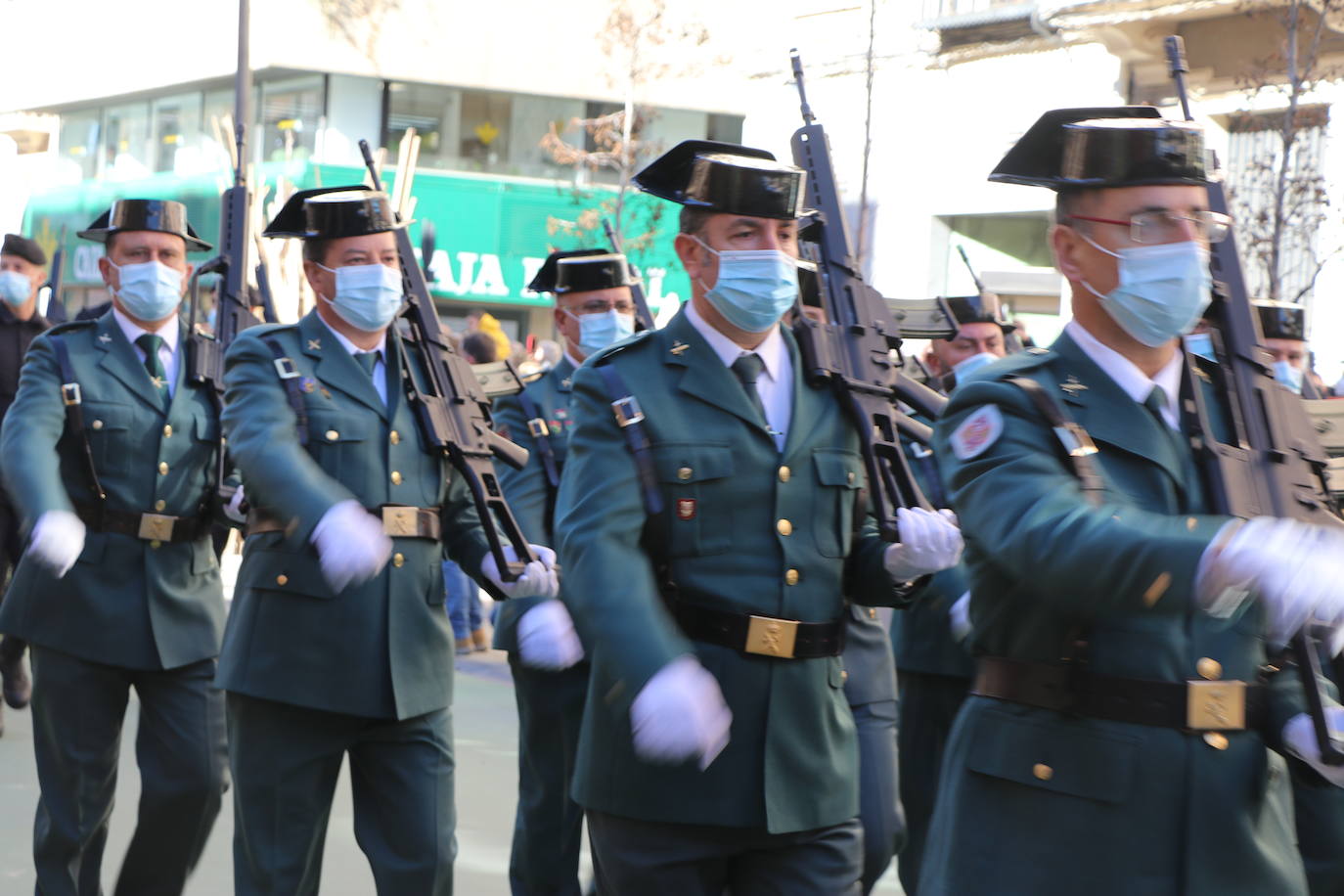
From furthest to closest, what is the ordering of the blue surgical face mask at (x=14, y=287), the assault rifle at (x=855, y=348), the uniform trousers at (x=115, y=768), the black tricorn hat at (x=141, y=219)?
the blue surgical face mask at (x=14, y=287) → the black tricorn hat at (x=141, y=219) → the uniform trousers at (x=115, y=768) → the assault rifle at (x=855, y=348)

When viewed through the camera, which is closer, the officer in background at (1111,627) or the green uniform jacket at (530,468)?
the officer in background at (1111,627)

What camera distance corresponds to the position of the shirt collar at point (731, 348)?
12.1 feet

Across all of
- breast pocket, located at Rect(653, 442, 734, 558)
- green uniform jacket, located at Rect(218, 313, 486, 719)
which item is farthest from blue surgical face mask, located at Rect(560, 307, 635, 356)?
breast pocket, located at Rect(653, 442, 734, 558)

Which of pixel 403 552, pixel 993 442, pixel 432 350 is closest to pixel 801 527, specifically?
pixel 993 442

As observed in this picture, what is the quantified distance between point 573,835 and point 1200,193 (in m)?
3.27

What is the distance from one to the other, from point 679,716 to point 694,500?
0.65 metres

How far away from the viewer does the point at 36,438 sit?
203 inches

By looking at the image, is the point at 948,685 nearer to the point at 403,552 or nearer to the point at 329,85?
the point at 403,552

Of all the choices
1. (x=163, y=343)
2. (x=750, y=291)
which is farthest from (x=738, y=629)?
(x=163, y=343)

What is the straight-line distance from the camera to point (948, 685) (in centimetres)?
568

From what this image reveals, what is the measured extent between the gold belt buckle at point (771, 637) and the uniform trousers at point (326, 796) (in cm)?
133

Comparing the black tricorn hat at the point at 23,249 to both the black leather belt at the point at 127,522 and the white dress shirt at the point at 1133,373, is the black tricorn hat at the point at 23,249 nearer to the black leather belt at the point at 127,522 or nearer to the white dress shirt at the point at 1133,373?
the black leather belt at the point at 127,522

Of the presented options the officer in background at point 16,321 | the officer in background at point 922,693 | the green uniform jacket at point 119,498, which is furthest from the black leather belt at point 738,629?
the officer in background at point 16,321

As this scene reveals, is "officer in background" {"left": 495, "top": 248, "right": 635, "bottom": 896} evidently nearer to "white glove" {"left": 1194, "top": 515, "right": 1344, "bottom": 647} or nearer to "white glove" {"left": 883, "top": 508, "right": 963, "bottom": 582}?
"white glove" {"left": 883, "top": 508, "right": 963, "bottom": 582}
